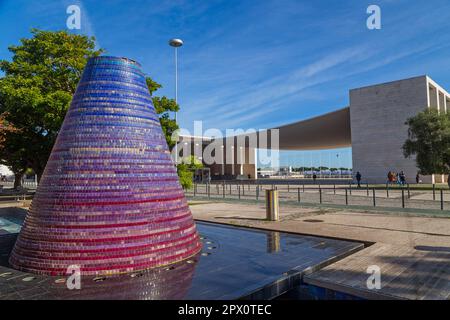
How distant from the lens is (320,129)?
139ft

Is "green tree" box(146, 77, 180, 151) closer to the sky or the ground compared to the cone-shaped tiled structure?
closer to the sky

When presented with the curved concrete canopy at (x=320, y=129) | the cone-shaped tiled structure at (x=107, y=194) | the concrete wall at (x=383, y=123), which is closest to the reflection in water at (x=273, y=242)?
the cone-shaped tiled structure at (x=107, y=194)

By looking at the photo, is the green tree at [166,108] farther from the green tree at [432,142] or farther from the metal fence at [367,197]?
the green tree at [432,142]

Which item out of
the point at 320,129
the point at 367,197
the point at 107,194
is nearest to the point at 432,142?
the point at 367,197

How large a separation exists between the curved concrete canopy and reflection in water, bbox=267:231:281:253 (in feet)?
103

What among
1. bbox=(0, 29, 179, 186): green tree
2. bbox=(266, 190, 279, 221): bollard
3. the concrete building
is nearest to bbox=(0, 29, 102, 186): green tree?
bbox=(0, 29, 179, 186): green tree

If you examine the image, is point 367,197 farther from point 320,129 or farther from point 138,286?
point 320,129

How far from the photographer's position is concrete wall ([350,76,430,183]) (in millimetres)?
31453

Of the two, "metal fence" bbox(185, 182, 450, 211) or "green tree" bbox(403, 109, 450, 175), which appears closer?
"metal fence" bbox(185, 182, 450, 211)

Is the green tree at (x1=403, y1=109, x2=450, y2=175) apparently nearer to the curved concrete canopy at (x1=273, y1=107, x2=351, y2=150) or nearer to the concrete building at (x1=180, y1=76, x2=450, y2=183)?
the concrete building at (x1=180, y1=76, x2=450, y2=183)

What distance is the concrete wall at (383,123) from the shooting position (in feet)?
103

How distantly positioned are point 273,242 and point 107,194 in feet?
13.0

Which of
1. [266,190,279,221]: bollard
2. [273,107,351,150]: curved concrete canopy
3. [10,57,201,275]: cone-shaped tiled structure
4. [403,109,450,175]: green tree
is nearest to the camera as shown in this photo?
[10,57,201,275]: cone-shaped tiled structure
